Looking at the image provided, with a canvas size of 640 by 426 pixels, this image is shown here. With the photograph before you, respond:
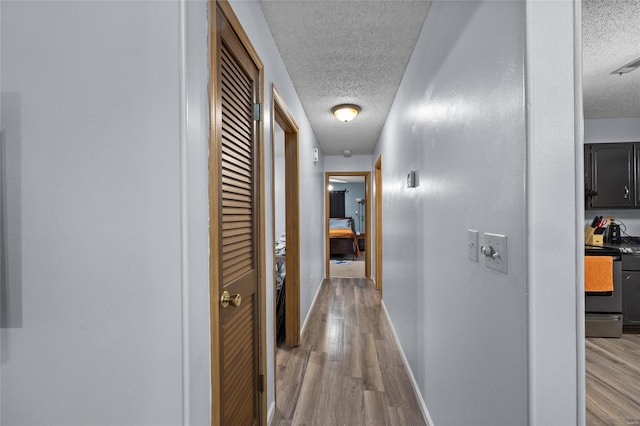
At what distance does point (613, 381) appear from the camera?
90.5 inches

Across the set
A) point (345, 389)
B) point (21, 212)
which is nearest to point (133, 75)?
point (21, 212)

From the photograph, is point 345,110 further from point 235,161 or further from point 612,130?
point 612,130

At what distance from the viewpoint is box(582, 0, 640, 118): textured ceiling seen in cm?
175

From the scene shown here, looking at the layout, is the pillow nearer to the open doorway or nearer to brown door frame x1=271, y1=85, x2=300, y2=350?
the open doorway

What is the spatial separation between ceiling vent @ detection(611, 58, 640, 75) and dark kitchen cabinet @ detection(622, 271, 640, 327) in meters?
2.06

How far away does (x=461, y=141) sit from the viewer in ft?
4.19

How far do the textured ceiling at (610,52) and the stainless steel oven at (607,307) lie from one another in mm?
1533

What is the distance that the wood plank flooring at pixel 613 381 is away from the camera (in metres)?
1.91

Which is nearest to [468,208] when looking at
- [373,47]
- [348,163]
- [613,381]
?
[373,47]

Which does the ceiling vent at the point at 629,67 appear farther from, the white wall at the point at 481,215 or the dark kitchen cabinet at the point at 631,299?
the dark kitchen cabinet at the point at 631,299

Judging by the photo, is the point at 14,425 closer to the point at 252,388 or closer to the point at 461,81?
the point at 252,388

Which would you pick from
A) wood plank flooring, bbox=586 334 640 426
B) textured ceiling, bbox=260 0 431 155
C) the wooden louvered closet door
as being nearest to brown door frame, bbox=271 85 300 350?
textured ceiling, bbox=260 0 431 155

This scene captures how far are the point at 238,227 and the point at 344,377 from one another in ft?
5.26

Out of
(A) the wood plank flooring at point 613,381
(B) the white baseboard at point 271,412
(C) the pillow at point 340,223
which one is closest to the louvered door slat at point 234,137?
(B) the white baseboard at point 271,412
